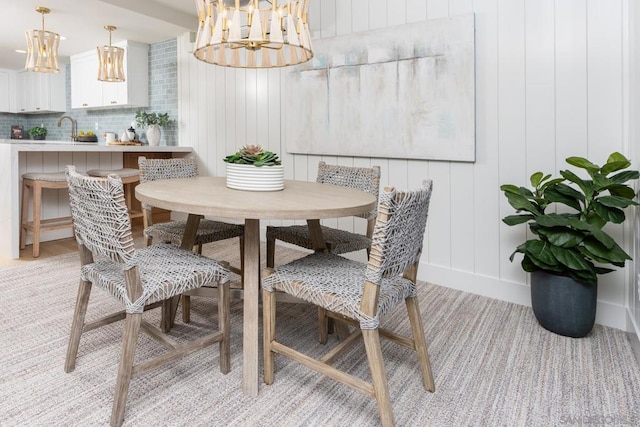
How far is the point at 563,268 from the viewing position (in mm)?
2064

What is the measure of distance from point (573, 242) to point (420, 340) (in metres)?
0.96

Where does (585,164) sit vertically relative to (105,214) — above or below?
above

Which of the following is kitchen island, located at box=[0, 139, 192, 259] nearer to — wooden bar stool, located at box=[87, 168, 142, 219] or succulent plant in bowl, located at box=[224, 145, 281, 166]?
wooden bar stool, located at box=[87, 168, 142, 219]

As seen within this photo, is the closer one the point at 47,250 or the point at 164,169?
the point at 164,169

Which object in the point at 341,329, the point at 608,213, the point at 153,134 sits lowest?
the point at 341,329

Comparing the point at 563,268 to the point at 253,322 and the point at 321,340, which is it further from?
the point at 253,322

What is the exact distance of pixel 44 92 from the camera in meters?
6.44

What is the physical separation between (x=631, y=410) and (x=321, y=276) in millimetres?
1232

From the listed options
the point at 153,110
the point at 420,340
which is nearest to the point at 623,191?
the point at 420,340

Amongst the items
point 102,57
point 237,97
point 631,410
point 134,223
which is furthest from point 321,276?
point 102,57

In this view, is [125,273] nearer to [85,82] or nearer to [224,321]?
[224,321]

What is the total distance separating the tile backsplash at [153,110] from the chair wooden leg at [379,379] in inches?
166

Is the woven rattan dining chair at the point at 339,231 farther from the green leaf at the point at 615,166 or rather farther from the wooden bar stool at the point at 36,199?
the wooden bar stool at the point at 36,199

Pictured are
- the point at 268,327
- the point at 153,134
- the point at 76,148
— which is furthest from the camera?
the point at 153,134
